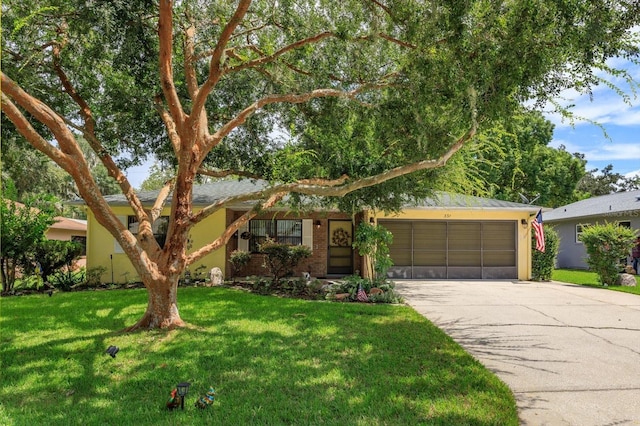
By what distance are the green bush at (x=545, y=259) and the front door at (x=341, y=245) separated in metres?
6.68

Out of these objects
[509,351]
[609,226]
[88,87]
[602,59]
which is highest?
[88,87]

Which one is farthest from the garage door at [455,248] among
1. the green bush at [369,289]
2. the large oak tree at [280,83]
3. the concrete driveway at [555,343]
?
the large oak tree at [280,83]

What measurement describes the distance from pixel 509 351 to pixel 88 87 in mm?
9471

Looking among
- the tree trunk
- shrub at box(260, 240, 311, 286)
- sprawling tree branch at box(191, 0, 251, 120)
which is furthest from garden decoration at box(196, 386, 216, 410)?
shrub at box(260, 240, 311, 286)

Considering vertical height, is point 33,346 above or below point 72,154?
below

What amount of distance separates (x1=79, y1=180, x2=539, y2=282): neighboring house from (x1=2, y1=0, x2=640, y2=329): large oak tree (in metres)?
4.13

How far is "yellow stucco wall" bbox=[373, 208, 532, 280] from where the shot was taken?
46.1 ft

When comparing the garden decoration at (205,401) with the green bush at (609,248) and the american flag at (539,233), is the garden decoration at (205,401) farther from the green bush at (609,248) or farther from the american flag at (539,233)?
the green bush at (609,248)

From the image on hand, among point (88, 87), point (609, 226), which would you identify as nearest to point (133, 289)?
point (88, 87)

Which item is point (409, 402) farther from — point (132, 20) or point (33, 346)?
point (132, 20)

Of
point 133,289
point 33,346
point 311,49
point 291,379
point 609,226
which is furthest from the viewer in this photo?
point 609,226

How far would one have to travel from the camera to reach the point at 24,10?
6.17 meters

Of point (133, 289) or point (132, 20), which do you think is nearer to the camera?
point (132, 20)

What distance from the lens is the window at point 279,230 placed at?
13.9m
